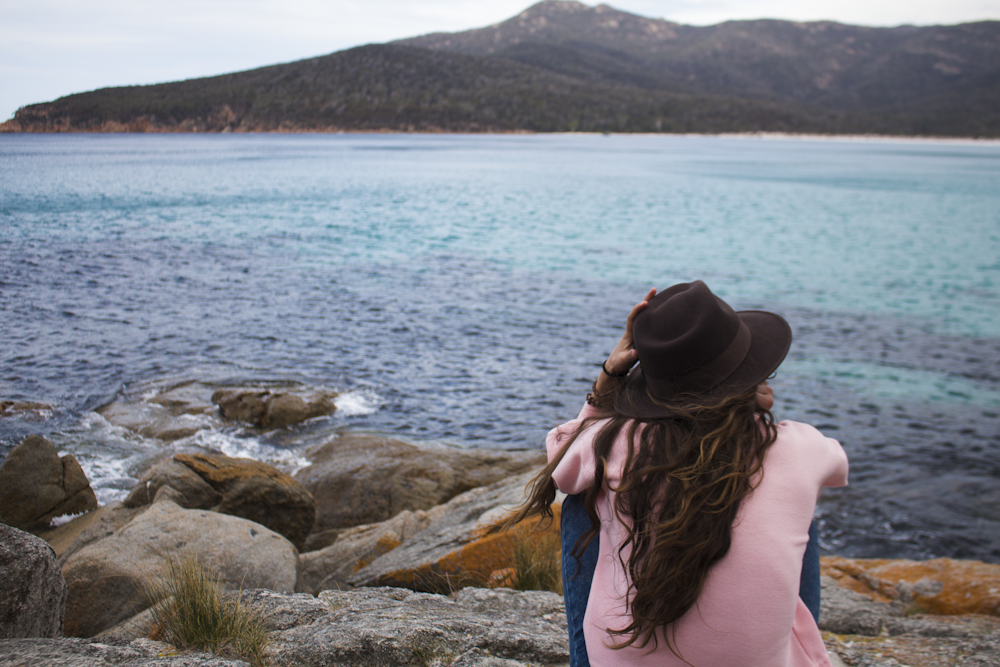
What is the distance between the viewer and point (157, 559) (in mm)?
4668

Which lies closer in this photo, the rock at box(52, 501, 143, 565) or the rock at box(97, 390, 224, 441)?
the rock at box(52, 501, 143, 565)

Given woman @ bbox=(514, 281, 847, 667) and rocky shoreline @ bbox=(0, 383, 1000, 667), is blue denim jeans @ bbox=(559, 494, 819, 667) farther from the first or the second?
rocky shoreline @ bbox=(0, 383, 1000, 667)

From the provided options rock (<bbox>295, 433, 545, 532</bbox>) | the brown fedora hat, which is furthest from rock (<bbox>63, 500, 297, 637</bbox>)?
the brown fedora hat

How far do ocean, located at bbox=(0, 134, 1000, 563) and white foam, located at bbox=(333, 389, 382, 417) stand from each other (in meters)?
0.05

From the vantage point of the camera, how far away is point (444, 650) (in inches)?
112

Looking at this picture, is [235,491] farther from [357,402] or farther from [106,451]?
[357,402]

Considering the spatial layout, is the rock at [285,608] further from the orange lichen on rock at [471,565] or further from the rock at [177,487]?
the rock at [177,487]

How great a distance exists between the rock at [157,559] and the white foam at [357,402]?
458 centimetres

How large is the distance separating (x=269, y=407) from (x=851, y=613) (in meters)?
7.96

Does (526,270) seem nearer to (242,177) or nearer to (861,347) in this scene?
(861,347)

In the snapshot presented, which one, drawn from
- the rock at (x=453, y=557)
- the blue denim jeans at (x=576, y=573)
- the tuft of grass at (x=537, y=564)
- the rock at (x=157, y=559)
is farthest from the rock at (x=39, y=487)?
the blue denim jeans at (x=576, y=573)

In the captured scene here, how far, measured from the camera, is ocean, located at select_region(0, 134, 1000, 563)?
8.70m

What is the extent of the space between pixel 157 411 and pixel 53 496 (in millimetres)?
3038

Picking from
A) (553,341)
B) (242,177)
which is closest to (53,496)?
(553,341)
